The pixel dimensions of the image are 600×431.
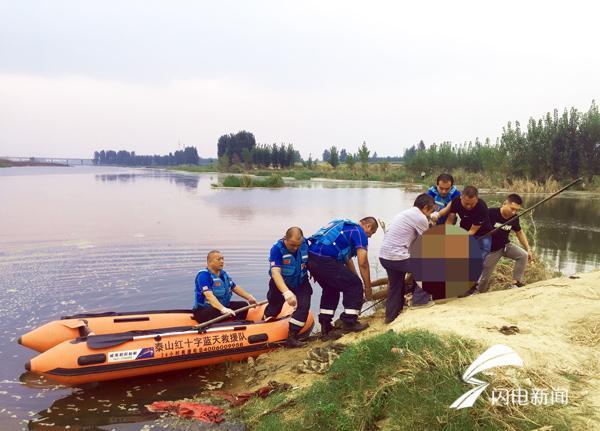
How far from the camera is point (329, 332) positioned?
571cm

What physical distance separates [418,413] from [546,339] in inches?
64.8

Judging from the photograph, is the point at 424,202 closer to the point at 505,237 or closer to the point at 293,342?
the point at 505,237

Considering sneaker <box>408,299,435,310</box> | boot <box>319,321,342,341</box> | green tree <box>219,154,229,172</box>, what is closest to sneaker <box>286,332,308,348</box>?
boot <box>319,321,342,341</box>

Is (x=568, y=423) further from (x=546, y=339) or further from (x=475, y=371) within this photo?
(x=546, y=339)

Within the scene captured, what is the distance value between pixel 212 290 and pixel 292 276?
136 centimetres

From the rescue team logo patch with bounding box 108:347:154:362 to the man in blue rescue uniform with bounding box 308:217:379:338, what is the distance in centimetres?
211

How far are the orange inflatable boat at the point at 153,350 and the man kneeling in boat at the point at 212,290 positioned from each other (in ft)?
1.04

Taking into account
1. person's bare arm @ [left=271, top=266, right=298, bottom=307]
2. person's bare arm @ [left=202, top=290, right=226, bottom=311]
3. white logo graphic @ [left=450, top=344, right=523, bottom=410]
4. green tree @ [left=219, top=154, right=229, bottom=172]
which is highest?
green tree @ [left=219, top=154, right=229, bottom=172]

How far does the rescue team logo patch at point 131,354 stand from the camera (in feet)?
17.1

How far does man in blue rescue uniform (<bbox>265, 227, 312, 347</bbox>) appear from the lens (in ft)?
17.6

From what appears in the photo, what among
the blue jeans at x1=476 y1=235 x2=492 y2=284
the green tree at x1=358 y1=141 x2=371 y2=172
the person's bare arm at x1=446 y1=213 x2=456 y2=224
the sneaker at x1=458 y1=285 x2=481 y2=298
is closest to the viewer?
the blue jeans at x1=476 y1=235 x2=492 y2=284

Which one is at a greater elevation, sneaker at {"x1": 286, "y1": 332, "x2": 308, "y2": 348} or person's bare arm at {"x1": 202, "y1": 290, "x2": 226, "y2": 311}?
person's bare arm at {"x1": 202, "y1": 290, "x2": 226, "y2": 311}

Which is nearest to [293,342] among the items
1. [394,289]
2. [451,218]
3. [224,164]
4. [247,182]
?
[394,289]

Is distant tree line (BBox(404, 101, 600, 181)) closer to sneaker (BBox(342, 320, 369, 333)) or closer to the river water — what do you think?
the river water
